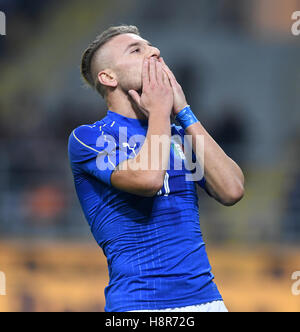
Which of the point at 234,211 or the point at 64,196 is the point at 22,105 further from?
the point at 234,211

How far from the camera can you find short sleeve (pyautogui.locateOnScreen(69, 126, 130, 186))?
2783 mm

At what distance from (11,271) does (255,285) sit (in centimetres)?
255

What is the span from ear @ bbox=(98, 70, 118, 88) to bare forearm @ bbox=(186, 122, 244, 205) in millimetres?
453

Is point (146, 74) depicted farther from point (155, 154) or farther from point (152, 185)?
point (152, 185)

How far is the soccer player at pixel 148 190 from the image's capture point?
275cm

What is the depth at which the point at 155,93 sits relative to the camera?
285cm

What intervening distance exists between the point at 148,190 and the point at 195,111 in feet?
31.1

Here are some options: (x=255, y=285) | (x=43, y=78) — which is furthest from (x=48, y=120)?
(x=255, y=285)

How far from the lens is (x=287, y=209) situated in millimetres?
8281
